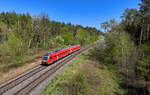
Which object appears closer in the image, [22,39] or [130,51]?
[130,51]

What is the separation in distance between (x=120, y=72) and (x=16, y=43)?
26.9m

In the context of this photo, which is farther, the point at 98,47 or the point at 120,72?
the point at 98,47

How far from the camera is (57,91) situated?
11.4 m

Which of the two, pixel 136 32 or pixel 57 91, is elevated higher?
pixel 136 32

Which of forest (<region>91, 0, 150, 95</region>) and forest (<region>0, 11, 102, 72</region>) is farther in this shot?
forest (<region>0, 11, 102, 72</region>)

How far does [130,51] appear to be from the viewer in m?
20.1

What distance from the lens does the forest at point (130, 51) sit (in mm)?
14281

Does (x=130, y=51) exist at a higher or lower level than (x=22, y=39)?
lower

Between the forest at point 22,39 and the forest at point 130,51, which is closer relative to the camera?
the forest at point 130,51

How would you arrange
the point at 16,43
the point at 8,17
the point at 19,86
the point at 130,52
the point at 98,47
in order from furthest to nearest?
the point at 8,17 < the point at 98,47 < the point at 16,43 < the point at 130,52 < the point at 19,86

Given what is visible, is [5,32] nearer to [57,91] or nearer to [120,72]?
[57,91]

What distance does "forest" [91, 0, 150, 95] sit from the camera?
46.9 feet

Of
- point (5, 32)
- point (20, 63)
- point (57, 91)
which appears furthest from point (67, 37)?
point (57, 91)

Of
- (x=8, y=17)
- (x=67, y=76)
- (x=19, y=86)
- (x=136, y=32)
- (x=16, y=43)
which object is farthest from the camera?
(x=8, y=17)
